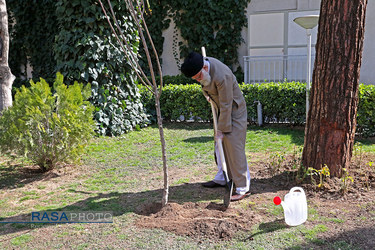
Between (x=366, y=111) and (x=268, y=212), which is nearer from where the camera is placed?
(x=268, y=212)

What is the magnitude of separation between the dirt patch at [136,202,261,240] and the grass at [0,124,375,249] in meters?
0.10

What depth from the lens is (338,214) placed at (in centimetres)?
354

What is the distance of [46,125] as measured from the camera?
491 cm

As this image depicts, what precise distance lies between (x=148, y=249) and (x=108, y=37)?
18.3 feet

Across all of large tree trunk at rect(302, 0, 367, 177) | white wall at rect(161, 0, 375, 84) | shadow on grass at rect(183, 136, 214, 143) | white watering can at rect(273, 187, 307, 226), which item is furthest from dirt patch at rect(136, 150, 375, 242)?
white wall at rect(161, 0, 375, 84)

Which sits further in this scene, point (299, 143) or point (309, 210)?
point (299, 143)

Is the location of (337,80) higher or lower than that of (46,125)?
higher

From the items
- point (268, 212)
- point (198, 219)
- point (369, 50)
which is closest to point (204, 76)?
point (198, 219)

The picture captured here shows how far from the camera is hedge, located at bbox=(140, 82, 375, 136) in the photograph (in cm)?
712

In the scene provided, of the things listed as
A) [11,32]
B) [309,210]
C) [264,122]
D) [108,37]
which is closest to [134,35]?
[108,37]

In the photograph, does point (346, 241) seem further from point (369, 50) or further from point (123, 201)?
point (369, 50)

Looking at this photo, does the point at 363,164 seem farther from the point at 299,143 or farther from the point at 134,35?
the point at 134,35

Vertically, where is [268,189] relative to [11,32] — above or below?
below

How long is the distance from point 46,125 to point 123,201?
5.56ft
